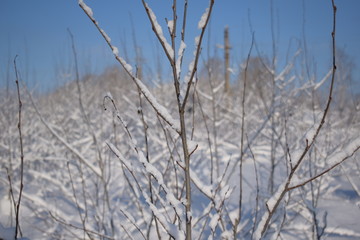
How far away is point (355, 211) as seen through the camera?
9.68 feet

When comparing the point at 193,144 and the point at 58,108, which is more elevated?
the point at 58,108

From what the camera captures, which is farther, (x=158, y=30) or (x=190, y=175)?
(x=190, y=175)

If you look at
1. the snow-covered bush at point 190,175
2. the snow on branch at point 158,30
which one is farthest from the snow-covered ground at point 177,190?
the snow on branch at point 158,30

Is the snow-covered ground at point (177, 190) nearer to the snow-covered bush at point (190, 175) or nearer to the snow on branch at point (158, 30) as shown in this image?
the snow-covered bush at point (190, 175)

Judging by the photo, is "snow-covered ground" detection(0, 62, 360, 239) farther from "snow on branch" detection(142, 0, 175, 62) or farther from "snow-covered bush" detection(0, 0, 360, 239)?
"snow on branch" detection(142, 0, 175, 62)

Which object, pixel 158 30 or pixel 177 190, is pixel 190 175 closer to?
pixel 177 190

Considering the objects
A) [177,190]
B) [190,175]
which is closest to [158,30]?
[190,175]

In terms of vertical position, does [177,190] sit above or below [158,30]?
below

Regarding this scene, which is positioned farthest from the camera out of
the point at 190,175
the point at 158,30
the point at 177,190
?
the point at 177,190

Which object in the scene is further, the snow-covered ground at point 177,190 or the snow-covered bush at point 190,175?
the snow-covered ground at point 177,190

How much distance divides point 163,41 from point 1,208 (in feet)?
12.9

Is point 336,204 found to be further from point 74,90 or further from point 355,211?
point 74,90

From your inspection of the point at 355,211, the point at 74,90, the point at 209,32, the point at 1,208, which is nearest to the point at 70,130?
the point at 74,90

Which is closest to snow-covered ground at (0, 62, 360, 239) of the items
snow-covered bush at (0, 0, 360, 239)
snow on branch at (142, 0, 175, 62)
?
snow-covered bush at (0, 0, 360, 239)
